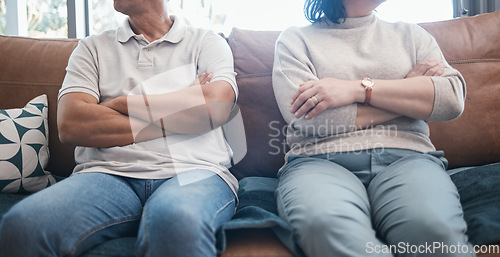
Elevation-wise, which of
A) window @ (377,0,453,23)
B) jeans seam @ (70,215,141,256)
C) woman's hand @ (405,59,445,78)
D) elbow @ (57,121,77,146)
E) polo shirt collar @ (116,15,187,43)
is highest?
window @ (377,0,453,23)

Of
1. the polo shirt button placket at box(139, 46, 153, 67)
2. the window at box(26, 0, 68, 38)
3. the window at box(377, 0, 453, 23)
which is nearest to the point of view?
the polo shirt button placket at box(139, 46, 153, 67)

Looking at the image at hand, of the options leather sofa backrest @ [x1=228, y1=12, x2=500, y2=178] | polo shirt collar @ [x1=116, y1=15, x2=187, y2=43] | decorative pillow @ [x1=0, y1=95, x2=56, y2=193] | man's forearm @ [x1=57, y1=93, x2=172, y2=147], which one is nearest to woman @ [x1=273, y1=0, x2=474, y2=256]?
leather sofa backrest @ [x1=228, y1=12, x2=500, y2=178]

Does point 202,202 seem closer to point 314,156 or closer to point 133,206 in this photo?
point 133,206

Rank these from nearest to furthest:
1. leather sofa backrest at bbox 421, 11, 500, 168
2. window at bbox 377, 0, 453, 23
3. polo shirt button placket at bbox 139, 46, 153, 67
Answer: polo shirt button placket at bbox 139, 46, 153, 67 → leather sofa backrest at bbox 421, 11, 500, 168 → window at bbox 377, 0, 453, 23

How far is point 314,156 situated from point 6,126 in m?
1.08

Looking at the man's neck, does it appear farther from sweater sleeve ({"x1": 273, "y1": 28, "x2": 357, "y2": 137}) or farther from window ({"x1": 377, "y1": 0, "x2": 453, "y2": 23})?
window ({"x1": 377, "y1": 0, "x2": 453, "y2": 23})

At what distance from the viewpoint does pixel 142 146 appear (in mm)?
1254

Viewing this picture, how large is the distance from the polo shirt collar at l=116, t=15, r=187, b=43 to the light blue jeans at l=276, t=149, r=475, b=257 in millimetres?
626

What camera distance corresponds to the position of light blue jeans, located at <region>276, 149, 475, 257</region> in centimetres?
88

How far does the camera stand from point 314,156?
50.1 inches

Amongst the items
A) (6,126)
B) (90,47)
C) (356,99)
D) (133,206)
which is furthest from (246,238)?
(6,126)

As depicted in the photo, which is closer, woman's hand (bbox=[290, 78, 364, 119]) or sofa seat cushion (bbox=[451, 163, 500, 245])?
sofa seat cushion (bbox=[451, 163, 500, 245])

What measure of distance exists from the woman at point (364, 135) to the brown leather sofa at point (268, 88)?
17cm

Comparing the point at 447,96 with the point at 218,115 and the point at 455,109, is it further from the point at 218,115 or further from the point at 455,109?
the point at 218,115
